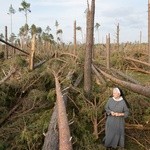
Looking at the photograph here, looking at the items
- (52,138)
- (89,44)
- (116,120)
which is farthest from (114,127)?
(89,44)

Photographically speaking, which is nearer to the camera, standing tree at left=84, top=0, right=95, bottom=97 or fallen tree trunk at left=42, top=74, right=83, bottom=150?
fallen tree trunk at left=42, top=74, right=83, bottom=150

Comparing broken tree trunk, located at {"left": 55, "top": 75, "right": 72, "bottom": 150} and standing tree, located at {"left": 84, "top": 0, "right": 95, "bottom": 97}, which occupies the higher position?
standing tree, located at {"left": 84, "top": 0, "right": 95, "bottom": 97}

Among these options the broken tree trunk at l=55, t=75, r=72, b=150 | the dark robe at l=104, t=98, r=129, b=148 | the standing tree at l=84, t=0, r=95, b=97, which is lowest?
the dark robe at l=104, t=98, r=129, b=148

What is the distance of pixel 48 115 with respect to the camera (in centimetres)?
665

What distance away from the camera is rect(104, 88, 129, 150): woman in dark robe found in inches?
253

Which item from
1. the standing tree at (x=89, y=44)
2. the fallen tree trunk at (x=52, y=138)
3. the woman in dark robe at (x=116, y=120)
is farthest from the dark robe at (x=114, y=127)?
the standing tree at (x=89, y=44)

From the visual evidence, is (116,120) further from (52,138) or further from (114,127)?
(52,138)

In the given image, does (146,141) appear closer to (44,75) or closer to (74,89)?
(74,89)

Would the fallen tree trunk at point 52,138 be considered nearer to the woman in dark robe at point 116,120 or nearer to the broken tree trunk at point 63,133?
the broken tree trunk at point 63,133

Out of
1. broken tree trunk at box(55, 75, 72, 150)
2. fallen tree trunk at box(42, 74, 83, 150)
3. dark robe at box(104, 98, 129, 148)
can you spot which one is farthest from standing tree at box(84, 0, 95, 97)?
broken tree trunk at box(55, 75, 72, 150)

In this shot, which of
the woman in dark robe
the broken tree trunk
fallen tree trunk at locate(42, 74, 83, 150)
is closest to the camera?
the broken tree trunk

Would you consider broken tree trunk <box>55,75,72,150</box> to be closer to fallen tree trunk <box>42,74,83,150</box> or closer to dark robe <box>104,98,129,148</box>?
fallen tree trunk <box>42,74,83,150</box>

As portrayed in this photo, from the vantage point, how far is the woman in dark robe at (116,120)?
6414 mm

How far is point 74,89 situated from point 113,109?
5.92 feet
